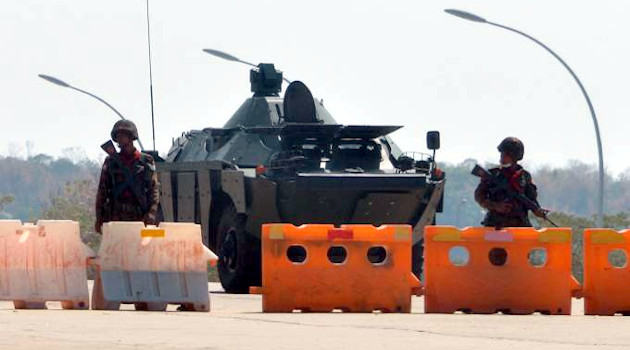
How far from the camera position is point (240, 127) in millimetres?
30609

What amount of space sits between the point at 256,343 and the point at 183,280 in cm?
525

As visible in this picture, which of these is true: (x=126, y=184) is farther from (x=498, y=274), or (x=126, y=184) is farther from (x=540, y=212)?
(x=540, y=212)

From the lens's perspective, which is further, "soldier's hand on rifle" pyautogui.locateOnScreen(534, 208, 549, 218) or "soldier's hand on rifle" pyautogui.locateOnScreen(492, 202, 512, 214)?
"soldier's hand on rifle" pyautogui.locateOnScreen(534, 208, 549, 218)

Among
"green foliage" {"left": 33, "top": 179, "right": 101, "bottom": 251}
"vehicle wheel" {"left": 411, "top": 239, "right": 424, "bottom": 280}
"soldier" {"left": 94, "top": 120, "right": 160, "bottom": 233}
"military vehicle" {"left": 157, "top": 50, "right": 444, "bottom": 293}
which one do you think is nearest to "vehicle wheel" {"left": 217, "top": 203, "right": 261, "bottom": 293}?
"military vehicle" {"left": 157, "top": 50, "right": 444, "bottom": 293}

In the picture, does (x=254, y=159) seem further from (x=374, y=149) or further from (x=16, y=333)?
(x=16, y=333)

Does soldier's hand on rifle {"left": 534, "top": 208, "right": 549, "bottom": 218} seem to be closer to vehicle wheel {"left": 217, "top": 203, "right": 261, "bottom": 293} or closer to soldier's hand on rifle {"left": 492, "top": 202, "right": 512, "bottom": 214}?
soldier's hand on rifle {"left": 492, "top": 202, "right": 512, "bottom": 214}

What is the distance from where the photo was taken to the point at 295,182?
2828 cm

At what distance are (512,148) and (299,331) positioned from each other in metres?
5.37

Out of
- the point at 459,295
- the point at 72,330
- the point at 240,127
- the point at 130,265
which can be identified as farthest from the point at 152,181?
the point at 240,127

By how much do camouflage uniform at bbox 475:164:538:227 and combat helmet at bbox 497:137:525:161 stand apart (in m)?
0.17

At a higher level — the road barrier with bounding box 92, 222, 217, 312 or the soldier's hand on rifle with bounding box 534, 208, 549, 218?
the soldier's hand on rifle with bounding box 534, 208, 549, 218

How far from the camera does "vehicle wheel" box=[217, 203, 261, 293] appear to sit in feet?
93.9

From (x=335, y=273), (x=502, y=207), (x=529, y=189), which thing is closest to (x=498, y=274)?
(x=502, y=207)

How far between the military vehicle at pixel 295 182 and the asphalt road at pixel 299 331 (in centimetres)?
754
